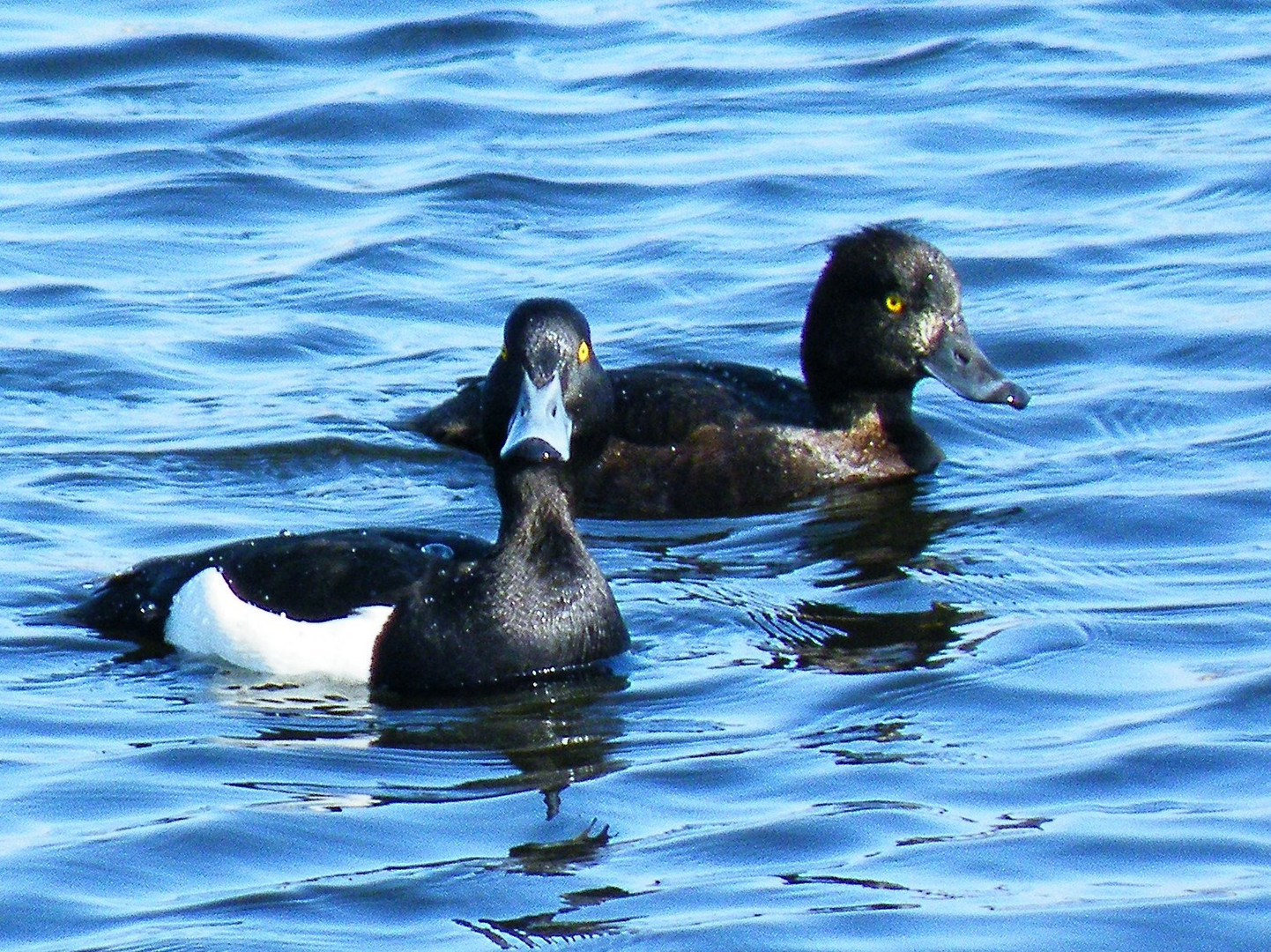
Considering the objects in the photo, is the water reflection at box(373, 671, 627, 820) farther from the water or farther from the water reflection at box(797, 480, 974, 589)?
the water reflection at box(797, 480, 974, 589)

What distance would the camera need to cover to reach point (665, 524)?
1102 centimetres

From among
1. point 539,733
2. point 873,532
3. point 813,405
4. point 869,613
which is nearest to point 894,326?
point 813,405

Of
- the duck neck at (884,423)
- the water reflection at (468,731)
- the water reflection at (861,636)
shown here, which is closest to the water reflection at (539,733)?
the water reflection at (468,731)

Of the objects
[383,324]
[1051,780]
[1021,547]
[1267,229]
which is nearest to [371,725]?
[1051,780]

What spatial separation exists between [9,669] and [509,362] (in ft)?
6.17

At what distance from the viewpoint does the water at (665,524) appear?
23.2 ft

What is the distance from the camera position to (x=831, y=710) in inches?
333

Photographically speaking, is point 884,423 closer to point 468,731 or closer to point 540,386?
point 540,386

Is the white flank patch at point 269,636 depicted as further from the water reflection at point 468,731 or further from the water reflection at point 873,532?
the water reflection at point 873,532

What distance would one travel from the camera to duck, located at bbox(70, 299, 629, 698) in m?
8.84

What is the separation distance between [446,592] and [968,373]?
338 centimetres

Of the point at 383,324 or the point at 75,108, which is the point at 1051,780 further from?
the point at 75,108

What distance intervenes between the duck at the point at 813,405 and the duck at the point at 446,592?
182 cm

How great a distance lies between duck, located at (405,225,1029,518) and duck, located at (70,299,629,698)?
5.98ft
